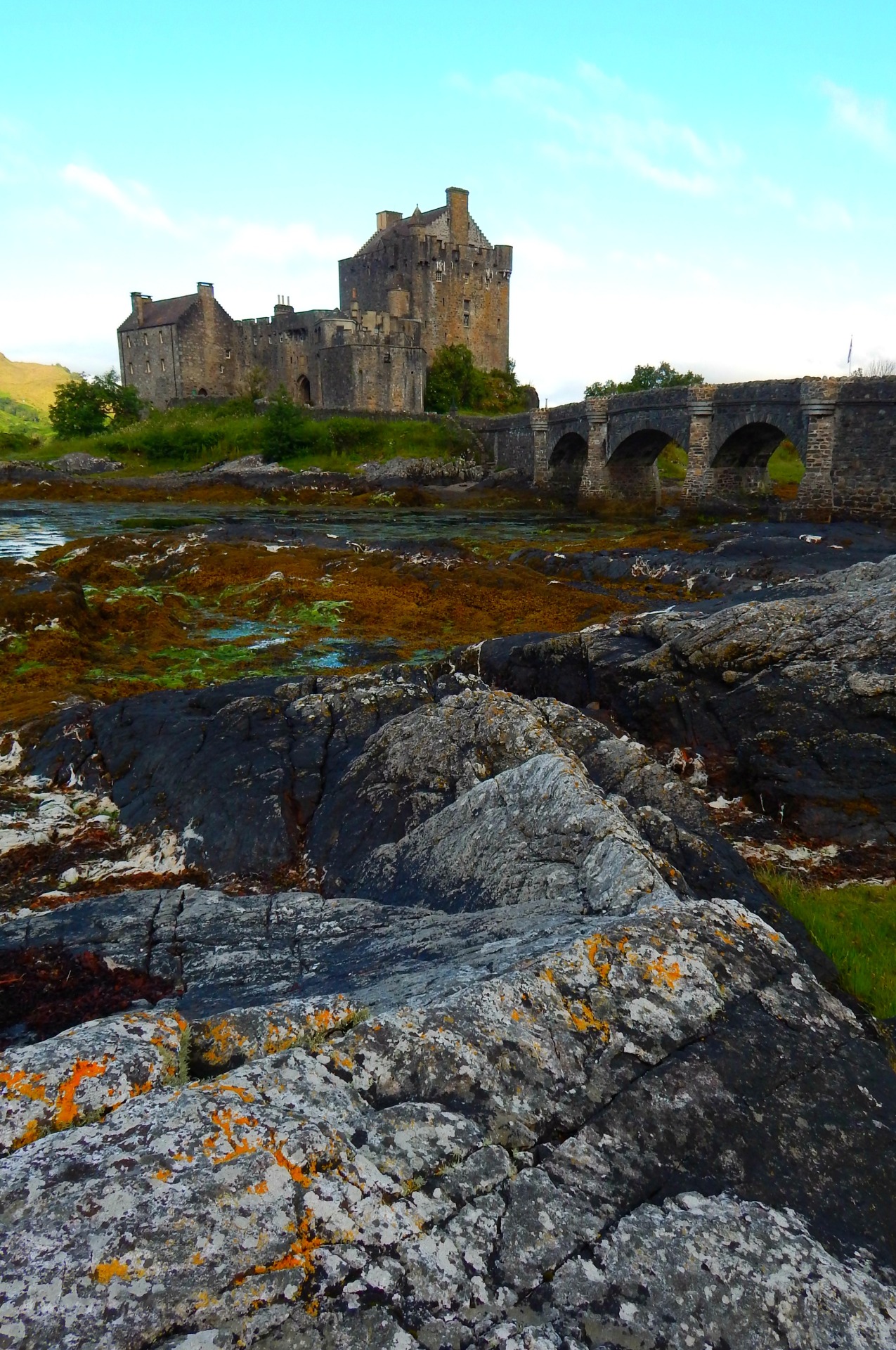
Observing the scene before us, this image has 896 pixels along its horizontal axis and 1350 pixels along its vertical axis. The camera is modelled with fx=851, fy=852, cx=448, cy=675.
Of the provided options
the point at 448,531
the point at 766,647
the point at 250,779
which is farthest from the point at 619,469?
the point at 250,779

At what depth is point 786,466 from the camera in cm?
6488

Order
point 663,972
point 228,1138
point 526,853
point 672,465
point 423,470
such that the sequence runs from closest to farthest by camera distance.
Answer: point 228,1138 → point 663,972 → point 526,853 → point 423,470 → point 672,465

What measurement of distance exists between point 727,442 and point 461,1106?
40.7 metres

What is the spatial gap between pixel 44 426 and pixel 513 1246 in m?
153

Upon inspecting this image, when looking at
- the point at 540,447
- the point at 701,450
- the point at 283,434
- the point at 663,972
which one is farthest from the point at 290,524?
the point at 663,972

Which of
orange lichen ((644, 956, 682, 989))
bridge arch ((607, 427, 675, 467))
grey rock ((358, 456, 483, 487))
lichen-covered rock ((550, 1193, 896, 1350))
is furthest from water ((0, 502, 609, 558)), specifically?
lichen-covered rock ((550, 1193, 896, 1350))

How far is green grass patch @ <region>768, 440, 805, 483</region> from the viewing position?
190ft

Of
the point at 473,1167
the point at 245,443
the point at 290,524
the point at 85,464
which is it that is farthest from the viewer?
the point at 245,443

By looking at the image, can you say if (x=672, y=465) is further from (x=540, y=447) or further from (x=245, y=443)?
Result: (x=245, y=443)

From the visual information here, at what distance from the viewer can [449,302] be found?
82.0 m

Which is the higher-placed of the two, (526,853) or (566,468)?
(566,468)

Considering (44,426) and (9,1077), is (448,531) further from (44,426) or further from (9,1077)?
(44,426)

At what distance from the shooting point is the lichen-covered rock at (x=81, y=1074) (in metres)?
2.72

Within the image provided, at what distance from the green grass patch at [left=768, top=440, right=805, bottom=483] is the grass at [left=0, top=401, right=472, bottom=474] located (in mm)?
22226
